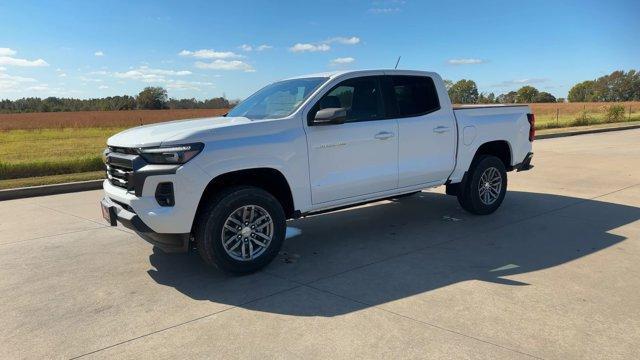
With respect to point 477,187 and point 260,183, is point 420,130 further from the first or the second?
point 260,183

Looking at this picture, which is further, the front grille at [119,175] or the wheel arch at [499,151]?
the wheel arch at [499,151]

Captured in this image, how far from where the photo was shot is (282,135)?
505cm

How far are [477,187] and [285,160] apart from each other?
3155mm

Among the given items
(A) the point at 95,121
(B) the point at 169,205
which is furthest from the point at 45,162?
(A) the point at 95,121

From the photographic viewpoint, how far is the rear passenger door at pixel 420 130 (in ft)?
19.8

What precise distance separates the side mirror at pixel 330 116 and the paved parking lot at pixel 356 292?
145 cm

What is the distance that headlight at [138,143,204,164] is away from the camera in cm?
450

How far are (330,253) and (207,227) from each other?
5.06 ft

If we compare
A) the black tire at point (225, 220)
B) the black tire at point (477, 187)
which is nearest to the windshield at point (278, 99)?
the black tire at point (225, 220)

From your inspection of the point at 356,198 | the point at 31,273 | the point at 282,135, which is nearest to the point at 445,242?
the point at 356,198

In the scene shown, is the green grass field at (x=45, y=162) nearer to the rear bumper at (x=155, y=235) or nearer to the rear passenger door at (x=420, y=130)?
the rear bumper at (x=155, y=235)

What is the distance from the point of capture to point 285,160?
505cm

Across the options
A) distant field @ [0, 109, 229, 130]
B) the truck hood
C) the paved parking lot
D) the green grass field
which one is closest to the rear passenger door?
the paved parking lot

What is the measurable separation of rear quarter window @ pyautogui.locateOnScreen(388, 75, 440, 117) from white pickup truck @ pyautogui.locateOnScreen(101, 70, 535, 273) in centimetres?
2
